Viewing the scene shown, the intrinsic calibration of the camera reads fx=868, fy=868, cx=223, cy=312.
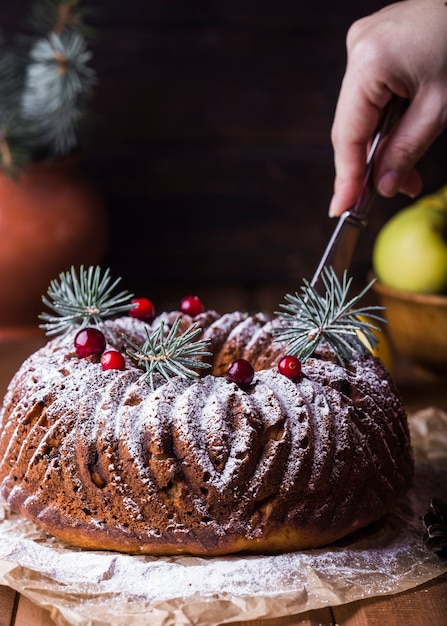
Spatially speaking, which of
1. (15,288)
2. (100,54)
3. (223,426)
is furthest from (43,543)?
(100,54)

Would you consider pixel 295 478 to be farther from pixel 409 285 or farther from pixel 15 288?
pixel 15 288

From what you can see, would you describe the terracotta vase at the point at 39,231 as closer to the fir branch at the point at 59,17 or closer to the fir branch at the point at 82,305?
the fir branch at the point at 59,17

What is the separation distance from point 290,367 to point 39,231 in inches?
50.9

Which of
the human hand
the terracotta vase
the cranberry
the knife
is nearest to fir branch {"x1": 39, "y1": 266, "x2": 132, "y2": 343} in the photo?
the cranberry

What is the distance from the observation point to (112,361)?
1316 mm

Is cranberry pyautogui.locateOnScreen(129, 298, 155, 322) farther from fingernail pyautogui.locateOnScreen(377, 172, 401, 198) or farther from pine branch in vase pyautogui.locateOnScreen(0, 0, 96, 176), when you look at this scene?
pine branch in vase pyautogui.locateOnScreen(0, 0, 96, 176)

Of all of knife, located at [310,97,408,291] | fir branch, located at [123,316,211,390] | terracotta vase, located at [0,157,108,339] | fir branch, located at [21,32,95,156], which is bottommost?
fir branch, located at [123,316,211,390]

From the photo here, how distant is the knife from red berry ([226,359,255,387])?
1.24ft

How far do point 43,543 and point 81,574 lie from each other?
4.7 inches

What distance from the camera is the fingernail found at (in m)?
1.70

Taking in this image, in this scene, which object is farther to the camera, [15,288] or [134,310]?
[15,288]

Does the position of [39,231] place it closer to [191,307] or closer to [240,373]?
[191,307]

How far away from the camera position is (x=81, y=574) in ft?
3.96

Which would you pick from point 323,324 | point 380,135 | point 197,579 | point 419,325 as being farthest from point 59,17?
point 197,579
